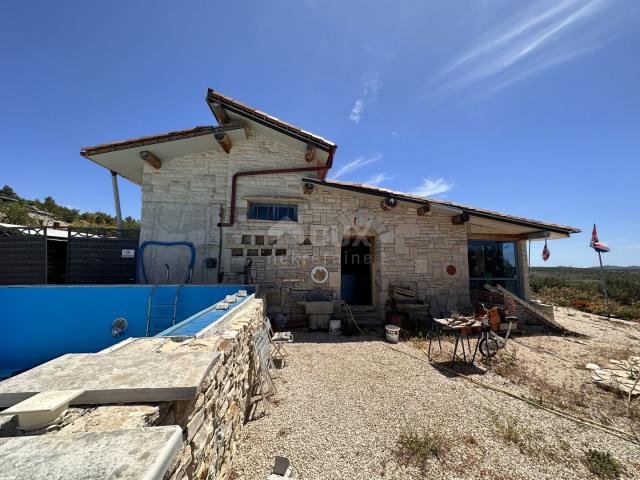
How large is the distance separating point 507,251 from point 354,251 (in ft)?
19.9

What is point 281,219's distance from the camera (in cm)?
822

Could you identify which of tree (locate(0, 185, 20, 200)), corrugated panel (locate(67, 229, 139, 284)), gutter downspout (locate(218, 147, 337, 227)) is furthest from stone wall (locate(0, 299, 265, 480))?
tree (locate(0, 185, 20, 200))

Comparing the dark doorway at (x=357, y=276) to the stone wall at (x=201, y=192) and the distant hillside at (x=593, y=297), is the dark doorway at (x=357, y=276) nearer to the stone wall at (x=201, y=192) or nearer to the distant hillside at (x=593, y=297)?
the stone wall at (x=201, y=192)

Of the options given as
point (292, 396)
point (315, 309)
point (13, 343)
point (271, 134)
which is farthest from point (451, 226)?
point (13, 343)

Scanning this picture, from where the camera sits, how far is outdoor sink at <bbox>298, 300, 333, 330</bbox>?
23.8ft

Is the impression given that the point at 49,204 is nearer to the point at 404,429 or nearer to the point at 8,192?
the point at 8,192

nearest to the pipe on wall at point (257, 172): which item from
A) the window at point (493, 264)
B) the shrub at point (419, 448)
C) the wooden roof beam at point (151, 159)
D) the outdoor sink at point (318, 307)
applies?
the wooden roof beam at point (151, 159)

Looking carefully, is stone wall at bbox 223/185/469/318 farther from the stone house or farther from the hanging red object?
the hanging red object

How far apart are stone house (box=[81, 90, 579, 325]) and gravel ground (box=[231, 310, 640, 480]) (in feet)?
11.6

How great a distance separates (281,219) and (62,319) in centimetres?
598

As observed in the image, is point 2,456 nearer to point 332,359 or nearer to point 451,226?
point 332,359

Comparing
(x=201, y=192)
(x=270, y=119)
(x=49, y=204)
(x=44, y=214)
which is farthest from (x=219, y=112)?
(x=49, y=204)

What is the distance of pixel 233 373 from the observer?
9.08ft

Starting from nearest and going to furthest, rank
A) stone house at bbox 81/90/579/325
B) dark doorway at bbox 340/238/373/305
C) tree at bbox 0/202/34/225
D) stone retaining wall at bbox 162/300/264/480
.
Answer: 1. stone retaining wall at bbox 162/300/264/480
2. stone house at bbox 81/90/579/325
3. dark doorway at bbox 340/238/373/305
4. tree at bbox 0/202/34/225
